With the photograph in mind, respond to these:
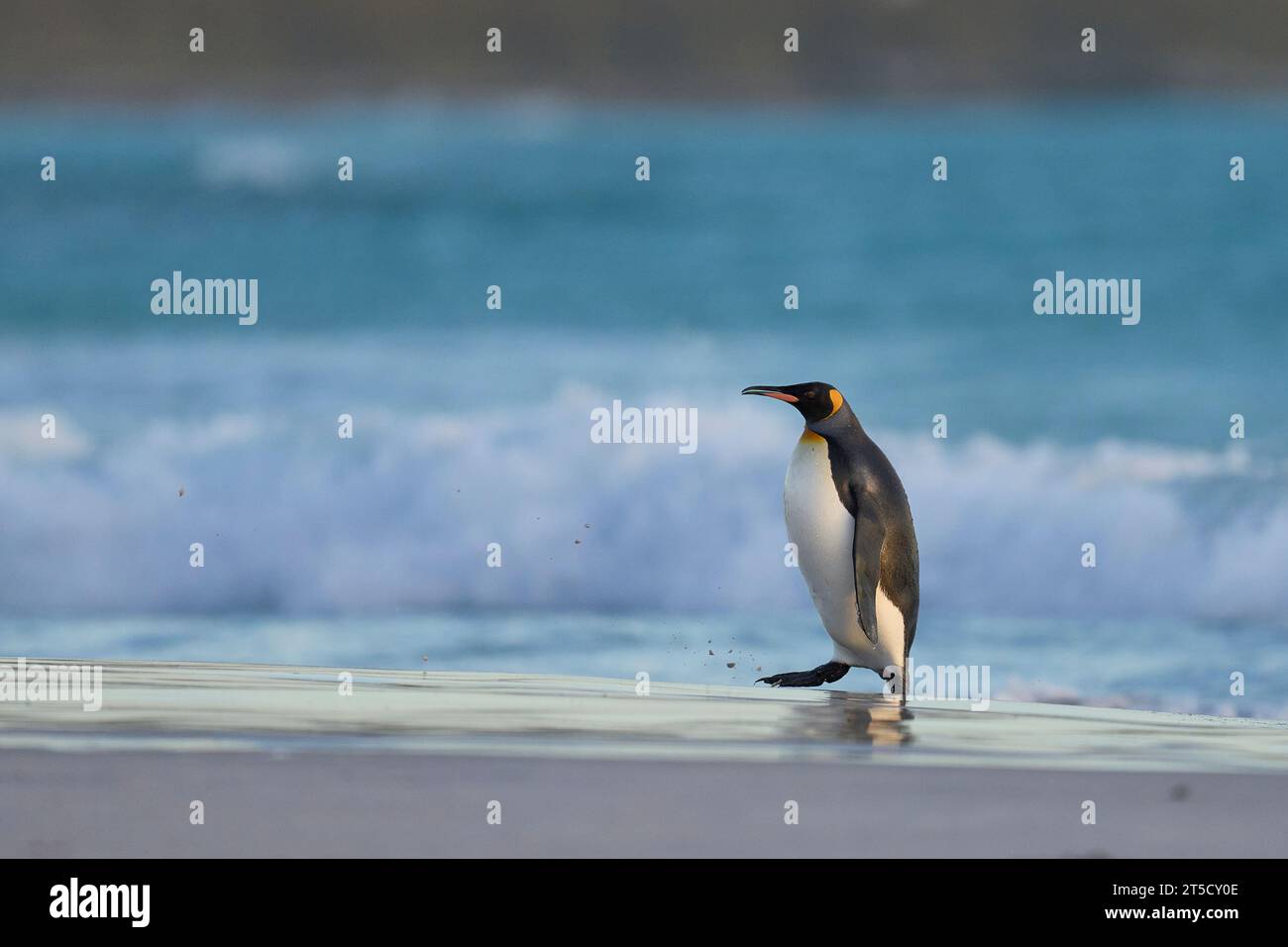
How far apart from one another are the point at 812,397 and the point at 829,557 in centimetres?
71

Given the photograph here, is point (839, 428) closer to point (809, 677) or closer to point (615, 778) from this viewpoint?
point (809, 677)

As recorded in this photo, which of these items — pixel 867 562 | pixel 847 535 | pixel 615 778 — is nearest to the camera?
pixel 615 778

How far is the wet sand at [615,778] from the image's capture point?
11.6 feet

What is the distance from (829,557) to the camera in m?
6.88

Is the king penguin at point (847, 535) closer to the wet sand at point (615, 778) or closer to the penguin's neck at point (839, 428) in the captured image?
the penguin's neck at point (839, 428)

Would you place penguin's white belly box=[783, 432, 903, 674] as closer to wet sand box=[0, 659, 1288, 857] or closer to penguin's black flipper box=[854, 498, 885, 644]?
penguin's black flipper box=[854, 498, 885, 644]

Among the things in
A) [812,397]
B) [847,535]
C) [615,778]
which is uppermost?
[812,397]

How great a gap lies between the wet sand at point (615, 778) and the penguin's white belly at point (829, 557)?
957 millimetres

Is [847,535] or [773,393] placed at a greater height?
[773,393]

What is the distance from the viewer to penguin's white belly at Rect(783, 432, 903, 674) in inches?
270

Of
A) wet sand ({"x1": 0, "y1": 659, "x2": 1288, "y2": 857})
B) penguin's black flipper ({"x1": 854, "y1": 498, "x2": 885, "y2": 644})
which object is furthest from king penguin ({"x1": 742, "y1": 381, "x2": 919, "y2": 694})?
wet sand ({"x1": 0, "y1": 659, "x2": 1288, "y2": 857})

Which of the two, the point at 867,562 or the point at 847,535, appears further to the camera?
the point at 847,535

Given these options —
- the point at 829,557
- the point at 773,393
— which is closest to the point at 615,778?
the point at 829,557
